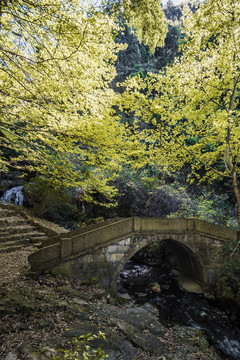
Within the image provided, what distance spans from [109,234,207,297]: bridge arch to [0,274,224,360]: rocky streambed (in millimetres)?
985

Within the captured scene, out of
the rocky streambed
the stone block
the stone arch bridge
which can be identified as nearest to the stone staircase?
the stone arch bridge

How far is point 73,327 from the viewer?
3430mm

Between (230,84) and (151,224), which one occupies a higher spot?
(230,84)

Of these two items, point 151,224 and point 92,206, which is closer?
point 151,224

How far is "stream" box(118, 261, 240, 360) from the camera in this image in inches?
213

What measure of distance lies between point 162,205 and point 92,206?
17.7 feet

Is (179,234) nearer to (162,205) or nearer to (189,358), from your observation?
(189,358)

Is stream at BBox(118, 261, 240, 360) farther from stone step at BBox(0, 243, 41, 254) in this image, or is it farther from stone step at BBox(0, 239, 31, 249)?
stone step at BBox(0, 239, 31, 249)

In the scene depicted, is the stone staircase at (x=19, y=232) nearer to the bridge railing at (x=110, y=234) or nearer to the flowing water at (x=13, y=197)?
the bridge railing at (x=110, y=234)

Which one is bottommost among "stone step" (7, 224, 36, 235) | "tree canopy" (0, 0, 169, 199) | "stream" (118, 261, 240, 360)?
"stream" (118, 261, 240, 360)

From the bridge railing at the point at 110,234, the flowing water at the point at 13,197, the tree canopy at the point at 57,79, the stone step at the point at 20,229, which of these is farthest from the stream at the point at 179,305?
the flowing water at the point at 13,197

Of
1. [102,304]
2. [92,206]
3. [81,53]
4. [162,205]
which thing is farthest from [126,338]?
[92,206]

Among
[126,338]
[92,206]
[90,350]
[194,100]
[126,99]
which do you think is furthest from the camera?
[92,206]

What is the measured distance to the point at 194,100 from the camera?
712 centimetres
